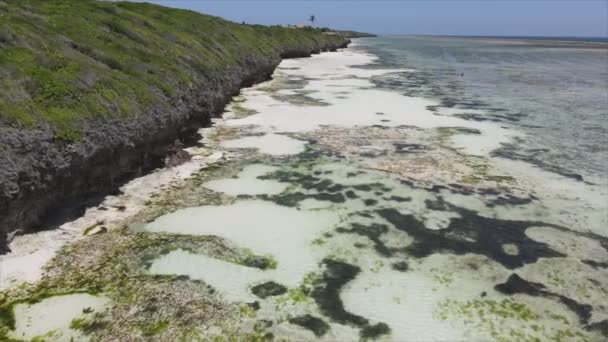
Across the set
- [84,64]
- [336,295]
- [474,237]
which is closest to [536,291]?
[474,237]

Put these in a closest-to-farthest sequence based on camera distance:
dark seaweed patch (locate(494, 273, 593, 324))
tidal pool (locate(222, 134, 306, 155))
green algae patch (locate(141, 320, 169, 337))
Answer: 1. green algae patch (locate(141, 320, 169, 337))
2. dark seaweed patch (locate(494, 273, 593, 324))
3. tidal pool (locate(222, 134, 306, 155))

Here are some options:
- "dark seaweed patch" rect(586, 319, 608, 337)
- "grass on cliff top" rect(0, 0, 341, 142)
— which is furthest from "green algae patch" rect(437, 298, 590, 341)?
"grass on cliff top" rect(0, 0, 341, 142)

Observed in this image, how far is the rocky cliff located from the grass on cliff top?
54mm

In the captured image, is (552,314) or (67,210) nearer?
(552,314)

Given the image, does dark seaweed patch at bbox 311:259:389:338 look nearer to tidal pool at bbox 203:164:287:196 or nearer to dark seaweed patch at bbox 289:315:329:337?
dark seaweed patch at bbox 289:315:329:337

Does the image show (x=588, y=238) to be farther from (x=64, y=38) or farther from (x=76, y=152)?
(x=64, y=38)

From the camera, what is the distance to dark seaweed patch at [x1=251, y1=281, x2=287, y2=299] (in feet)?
36.9

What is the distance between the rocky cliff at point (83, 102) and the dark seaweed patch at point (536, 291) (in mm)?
13546

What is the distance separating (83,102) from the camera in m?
17.1

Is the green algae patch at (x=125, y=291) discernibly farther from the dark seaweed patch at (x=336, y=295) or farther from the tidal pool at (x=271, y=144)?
the tidal pool at (x=271, y=144)

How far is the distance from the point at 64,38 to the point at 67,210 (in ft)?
35.8

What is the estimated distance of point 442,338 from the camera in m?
9.91

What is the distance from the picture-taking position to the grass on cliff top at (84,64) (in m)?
15.5

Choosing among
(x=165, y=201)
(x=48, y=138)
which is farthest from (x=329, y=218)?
(x=48, y=138)
